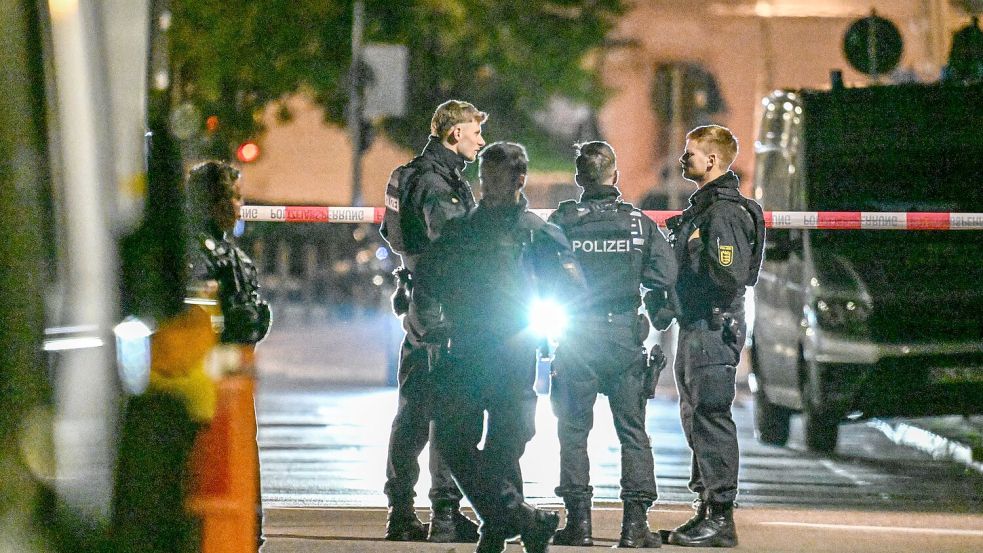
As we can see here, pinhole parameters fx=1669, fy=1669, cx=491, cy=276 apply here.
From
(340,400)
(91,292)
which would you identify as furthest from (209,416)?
(340,400)

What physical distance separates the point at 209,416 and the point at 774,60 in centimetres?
3805

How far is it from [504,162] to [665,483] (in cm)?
443

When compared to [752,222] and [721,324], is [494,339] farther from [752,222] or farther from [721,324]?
[752,222]

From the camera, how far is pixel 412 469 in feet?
24.2

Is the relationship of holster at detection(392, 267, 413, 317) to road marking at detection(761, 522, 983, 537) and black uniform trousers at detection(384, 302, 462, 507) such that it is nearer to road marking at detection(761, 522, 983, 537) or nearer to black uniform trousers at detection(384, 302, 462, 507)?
black uniform trousers at detection(384, 302, 462, 507)

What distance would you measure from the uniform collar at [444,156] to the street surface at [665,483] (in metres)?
1.64

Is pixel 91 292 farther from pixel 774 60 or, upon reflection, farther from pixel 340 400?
pixel 774 60

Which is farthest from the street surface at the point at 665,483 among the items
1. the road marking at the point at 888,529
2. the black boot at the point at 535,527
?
the black boot at the point at 535,527

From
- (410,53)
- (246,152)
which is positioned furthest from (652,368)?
(410,53)

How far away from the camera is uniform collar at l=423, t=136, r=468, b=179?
7.08m

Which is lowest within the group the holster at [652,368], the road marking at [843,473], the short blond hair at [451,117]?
the road marking at [843,473]

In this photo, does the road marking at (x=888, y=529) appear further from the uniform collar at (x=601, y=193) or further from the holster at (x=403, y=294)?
the holster at (x=403, y=294)

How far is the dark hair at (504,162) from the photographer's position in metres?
6.31

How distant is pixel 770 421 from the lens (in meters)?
12.4
